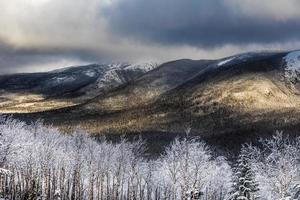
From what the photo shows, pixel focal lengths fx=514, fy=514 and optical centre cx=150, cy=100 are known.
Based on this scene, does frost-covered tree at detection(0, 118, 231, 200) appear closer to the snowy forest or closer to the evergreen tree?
the snowy forest

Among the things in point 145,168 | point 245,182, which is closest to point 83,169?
point 145,168

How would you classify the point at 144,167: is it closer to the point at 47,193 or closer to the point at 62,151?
the point at 62,151

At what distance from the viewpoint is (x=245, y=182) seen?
77.5 metres

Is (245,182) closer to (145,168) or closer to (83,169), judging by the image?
(83,169)

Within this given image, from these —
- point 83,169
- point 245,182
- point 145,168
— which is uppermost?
point 245,182

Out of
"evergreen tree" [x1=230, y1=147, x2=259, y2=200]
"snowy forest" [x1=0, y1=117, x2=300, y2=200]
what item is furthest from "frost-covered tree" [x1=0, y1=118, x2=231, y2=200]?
"evergreen tree" [x1=230, y1=147, x2=259, y2=200]

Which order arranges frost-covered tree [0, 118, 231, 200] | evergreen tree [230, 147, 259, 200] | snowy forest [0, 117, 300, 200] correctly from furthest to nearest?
frost-covered tree [0, 118, 231, 200] < evergreen tree [230, 147, 259, 200] < snowy forest [0, 117, 300, 200]

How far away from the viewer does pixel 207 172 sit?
342 feet

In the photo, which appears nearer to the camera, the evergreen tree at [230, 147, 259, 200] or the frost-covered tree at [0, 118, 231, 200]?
the evergreen tree at [230, 147, 259, 200]

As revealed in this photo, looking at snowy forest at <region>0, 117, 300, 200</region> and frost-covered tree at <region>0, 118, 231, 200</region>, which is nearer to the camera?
snowy forest at <region>0, 117, 300, 200</region>

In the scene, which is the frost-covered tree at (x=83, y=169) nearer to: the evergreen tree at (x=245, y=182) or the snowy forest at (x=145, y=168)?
the snowy forest at (x=145, y=168)

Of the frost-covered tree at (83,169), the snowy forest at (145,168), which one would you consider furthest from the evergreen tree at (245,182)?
the frost-covered tree at (83,169)

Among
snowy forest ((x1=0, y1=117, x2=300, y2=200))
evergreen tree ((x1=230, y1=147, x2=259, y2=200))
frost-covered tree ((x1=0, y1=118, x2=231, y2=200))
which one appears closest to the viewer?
snowy forest ((x1=0, y1=117, x2=300, y2=200))

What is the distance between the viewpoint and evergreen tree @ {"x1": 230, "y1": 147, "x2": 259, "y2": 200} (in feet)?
252
